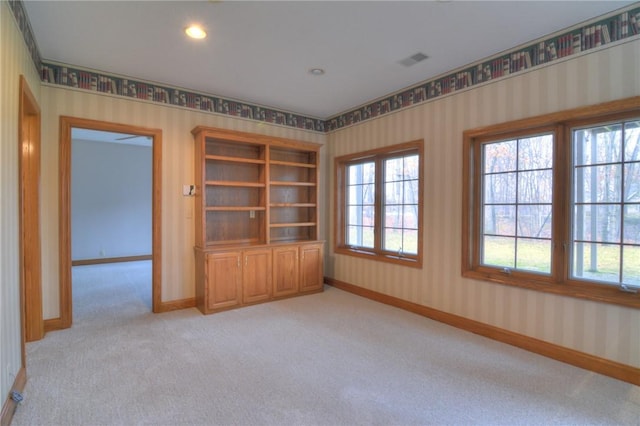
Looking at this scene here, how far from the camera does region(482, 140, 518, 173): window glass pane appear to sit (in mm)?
3290

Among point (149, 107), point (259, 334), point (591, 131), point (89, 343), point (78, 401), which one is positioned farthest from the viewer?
point (149, 107)

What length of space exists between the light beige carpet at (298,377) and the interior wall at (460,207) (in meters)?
0.29

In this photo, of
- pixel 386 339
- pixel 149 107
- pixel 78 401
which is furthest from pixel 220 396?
pixel 149 107

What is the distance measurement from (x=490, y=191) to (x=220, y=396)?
319cm

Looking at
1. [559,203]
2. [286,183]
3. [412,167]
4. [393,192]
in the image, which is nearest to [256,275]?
[286,183]

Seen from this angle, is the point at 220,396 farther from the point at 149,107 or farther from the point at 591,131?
the point at 591,131

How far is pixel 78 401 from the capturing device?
2205 millimetres

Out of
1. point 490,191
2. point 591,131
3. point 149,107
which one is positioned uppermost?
point 149,107

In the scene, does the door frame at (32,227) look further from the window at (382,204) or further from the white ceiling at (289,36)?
the window at (382,204)

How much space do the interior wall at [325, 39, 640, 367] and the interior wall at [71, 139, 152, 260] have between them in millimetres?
6062

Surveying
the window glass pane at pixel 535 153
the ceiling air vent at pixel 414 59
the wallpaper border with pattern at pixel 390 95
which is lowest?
the window glass pane at pixel 535 153

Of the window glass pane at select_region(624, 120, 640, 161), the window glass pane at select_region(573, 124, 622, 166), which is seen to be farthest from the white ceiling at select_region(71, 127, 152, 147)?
the window glass pane at select_region(624, 120, 640, 161)

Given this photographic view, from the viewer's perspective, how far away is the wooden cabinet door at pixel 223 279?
4.03 m

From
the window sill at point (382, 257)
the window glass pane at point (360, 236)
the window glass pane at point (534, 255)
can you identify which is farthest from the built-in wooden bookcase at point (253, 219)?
the window glass pane at point (534, 255)
